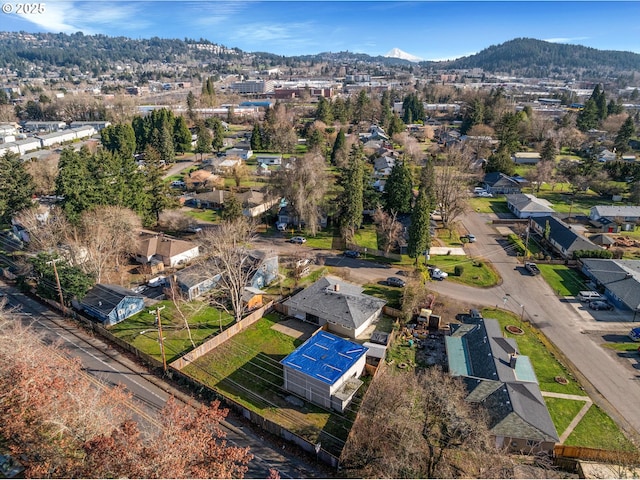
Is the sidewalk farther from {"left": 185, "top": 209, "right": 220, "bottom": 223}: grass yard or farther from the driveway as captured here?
{"left": 185, "top": 209, "right": 220, "bottom": 223}: grass yard

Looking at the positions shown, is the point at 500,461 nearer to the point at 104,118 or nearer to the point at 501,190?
the point at 501,190

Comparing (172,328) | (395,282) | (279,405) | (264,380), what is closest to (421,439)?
(279,405)

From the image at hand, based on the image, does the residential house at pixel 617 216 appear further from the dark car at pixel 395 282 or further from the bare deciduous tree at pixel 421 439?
the bare deciduous tree at pixel 421 439

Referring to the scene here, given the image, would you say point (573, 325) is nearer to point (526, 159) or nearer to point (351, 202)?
point (351, 202)

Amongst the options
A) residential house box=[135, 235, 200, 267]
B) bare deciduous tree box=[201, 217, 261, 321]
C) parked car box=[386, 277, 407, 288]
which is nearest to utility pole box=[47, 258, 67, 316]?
residential house box=[135, 235, 200, 267]

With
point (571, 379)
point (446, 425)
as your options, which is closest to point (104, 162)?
point (446, 425)

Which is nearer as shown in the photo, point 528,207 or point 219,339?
point 219,339
